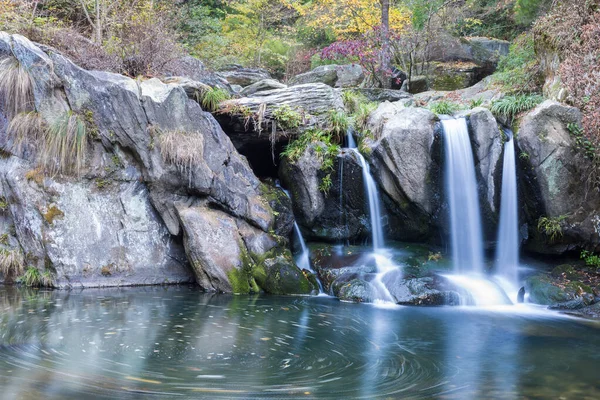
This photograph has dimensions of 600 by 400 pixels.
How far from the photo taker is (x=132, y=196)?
32.7 feet

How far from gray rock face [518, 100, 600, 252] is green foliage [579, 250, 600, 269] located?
124mm

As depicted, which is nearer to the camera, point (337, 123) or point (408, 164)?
point (408, 164)

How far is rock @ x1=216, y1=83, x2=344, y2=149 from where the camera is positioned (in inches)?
439

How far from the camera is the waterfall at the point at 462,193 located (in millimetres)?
10484

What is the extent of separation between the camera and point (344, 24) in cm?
1791

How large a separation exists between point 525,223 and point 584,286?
80.9 inches

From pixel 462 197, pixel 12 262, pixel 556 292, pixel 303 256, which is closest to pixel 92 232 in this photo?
pixel 12 262

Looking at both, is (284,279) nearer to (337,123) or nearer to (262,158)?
(337,123)

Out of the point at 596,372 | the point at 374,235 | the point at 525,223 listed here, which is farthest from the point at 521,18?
the point at 596,372

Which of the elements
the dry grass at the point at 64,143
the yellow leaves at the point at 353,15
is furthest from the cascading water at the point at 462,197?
the yellow leaves at the point at 353,15

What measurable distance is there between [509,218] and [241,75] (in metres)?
8.37

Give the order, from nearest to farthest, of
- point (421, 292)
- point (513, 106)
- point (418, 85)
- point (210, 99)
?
point (421, 292)
point (513, 106)
point (210, 99)
point (418, 85)

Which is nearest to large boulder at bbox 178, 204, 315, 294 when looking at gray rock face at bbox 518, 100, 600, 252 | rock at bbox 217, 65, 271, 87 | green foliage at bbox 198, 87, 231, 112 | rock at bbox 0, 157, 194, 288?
rock at bbox 0, 157, 194, 288

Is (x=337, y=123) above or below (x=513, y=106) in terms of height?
below
